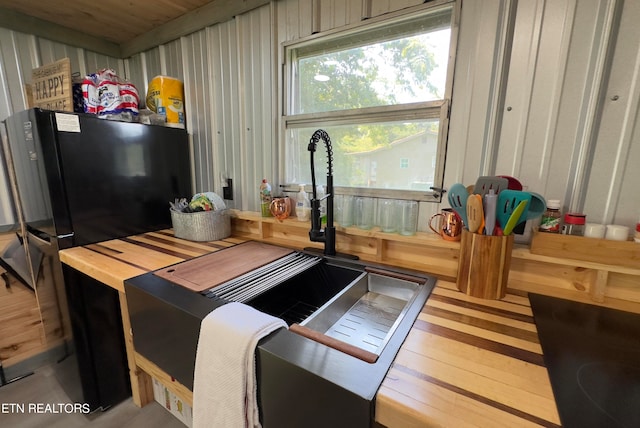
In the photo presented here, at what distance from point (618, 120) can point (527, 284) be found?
56 centimetres

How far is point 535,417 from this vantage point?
1.47ft

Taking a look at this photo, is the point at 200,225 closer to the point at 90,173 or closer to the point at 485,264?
the point at 90,173

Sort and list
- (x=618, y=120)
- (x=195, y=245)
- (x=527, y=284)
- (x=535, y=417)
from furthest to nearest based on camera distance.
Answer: (x=195, y=245) → (x=527, y=284) → (x=618, y=120) → (x=535, y=417)

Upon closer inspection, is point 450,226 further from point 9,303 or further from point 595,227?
point 9,303

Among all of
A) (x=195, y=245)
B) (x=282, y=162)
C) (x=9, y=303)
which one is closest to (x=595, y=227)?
(x=282, y=162)

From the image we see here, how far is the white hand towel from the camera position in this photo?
2.03 ft

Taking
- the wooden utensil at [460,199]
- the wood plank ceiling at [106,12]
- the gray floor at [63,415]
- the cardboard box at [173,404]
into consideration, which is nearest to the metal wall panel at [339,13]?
the wood plank ceiling at [106,12]

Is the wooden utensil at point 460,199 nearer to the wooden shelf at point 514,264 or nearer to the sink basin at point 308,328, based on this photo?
the wooden shelf at point 514,264

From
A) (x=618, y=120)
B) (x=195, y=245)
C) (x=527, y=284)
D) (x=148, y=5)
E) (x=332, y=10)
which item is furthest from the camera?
(x=148, y=5)


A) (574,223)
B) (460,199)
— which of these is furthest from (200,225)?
(574,223)

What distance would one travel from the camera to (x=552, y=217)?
868mm

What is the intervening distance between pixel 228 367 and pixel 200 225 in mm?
921

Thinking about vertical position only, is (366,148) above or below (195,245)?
above

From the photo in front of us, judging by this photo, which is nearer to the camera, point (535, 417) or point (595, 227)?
point (535, 417)
